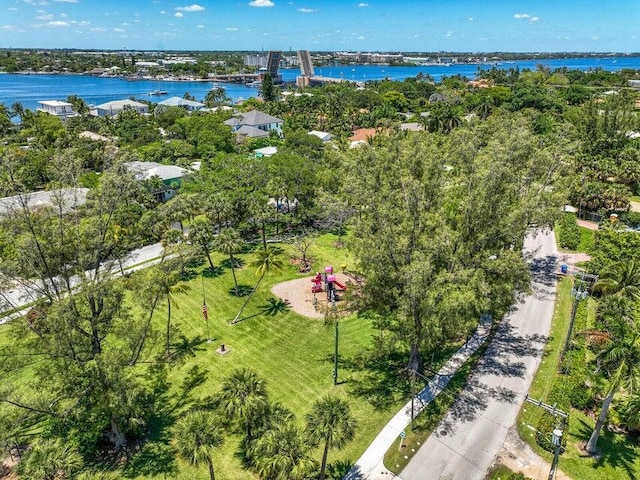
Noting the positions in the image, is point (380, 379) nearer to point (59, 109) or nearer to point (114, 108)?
point (114, 108)

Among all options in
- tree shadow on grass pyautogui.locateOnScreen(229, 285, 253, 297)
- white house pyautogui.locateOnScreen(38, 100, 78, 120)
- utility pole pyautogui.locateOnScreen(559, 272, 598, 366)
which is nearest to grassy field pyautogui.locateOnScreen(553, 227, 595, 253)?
utility pole pyautogui.locateOnScreen(559, 272, 598, 366)

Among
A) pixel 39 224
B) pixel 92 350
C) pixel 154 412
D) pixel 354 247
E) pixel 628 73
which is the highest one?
pixel 628 73

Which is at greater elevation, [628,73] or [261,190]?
[628,73]

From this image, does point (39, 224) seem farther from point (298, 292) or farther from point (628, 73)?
point (628, 73)

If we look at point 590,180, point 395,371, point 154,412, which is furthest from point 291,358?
point 590,180

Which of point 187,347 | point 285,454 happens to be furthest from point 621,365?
point 187,347

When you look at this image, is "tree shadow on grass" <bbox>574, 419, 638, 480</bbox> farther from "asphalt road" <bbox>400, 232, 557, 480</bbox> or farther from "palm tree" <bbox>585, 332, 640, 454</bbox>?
"asphalt road" <bbox>400, 232, 557, 480</bbox>
